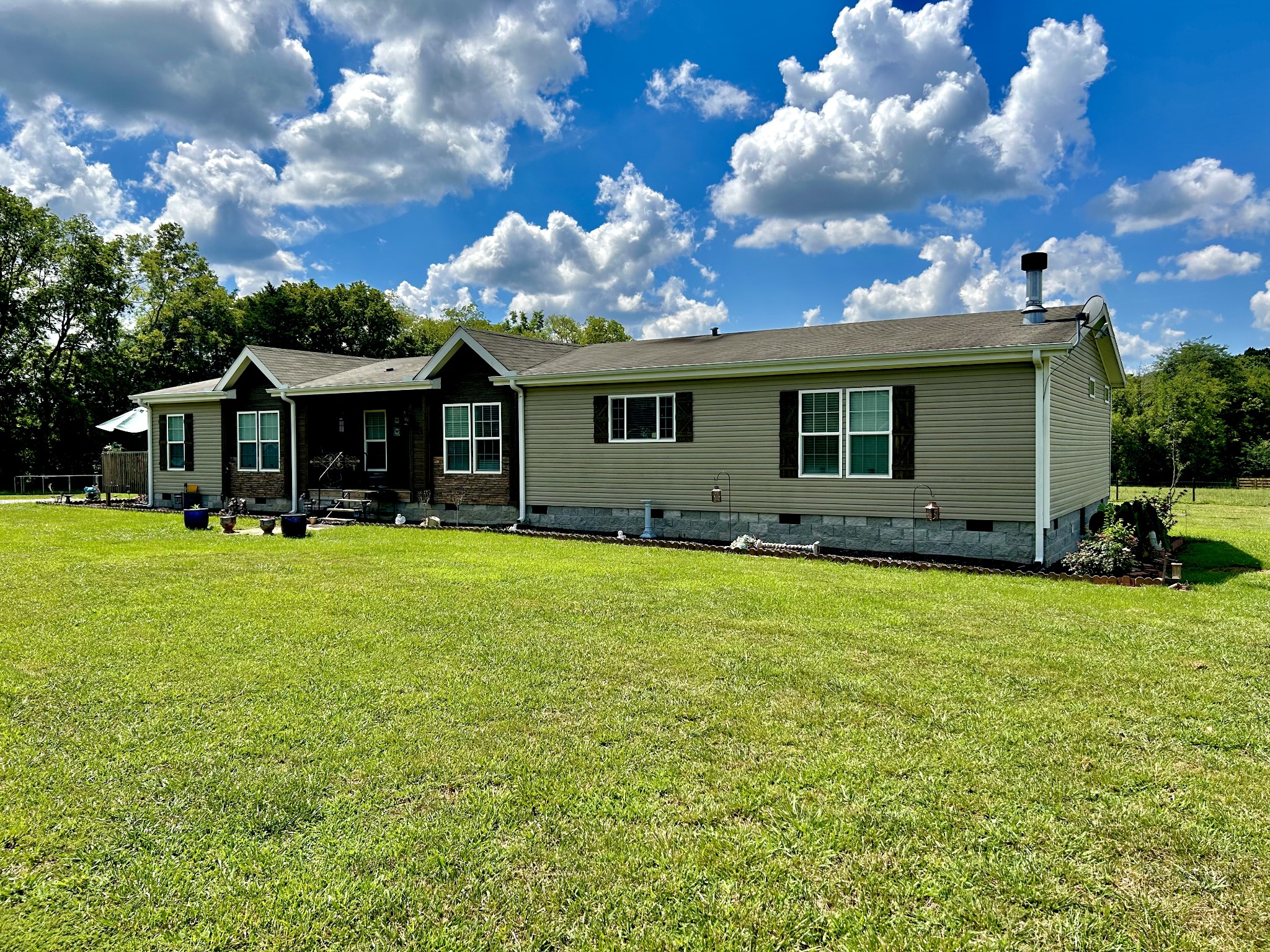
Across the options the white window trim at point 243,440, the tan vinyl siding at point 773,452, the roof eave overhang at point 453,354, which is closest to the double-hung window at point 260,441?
the white window trim at point 243,440

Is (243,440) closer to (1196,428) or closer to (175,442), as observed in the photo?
(175,442)

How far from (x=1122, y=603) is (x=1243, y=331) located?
5997 cm

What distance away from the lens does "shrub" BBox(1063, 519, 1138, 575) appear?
→ 976 cm

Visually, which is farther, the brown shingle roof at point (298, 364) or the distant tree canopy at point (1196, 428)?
the distant tree canopy at point (1196, 428)

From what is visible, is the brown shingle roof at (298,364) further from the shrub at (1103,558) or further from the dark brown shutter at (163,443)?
the shrub at (1103,558)

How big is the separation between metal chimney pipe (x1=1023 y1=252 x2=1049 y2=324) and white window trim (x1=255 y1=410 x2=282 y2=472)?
1781cm

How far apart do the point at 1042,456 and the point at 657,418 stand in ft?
21.8

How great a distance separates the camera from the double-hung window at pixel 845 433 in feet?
38.0

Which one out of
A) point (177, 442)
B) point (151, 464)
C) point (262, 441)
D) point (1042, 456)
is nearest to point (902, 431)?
point (1042, 456)

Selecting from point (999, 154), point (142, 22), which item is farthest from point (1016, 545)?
point (142, 22)

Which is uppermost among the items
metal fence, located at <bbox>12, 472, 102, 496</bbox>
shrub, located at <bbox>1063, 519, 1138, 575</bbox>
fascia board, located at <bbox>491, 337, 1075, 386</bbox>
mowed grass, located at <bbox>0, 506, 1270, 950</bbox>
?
fascia board, located at <bbox>491, 337, 1075, 386</bbox>

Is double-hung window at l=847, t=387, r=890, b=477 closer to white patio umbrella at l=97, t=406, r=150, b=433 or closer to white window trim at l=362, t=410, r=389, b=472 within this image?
white window trim at l=362, t=410, r=389, b=472

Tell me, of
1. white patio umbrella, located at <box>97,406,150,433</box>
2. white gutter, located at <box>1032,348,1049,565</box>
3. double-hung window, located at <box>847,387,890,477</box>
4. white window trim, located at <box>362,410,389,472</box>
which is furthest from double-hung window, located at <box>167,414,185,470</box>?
white gutter, located at <box>1032,348,1049,565</box>

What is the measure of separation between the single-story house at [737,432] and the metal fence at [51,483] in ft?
47.7
